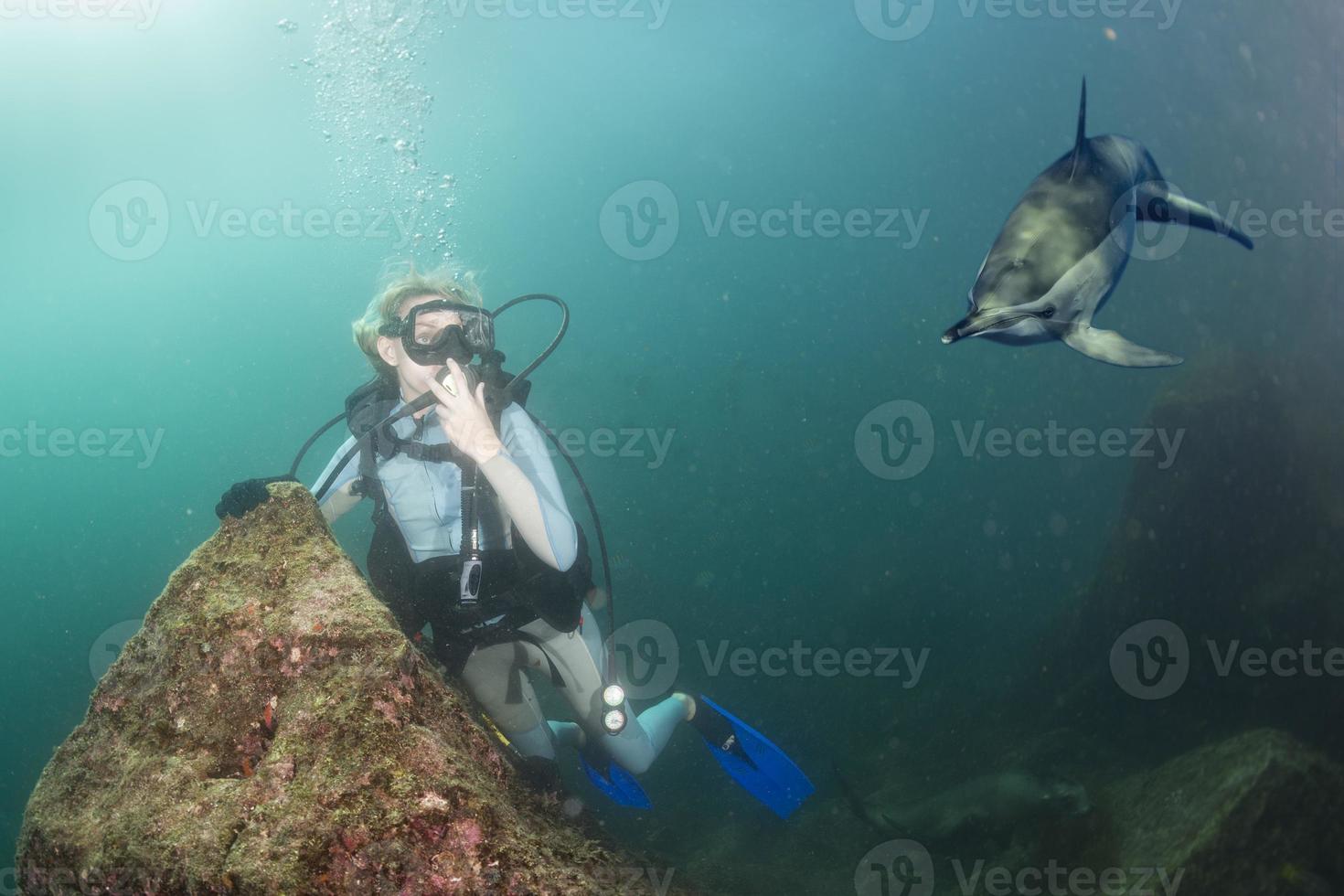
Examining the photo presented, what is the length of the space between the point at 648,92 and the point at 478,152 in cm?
1647

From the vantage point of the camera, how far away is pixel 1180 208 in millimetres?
2400

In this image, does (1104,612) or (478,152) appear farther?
(478,152)

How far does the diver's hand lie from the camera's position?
2.86 metres

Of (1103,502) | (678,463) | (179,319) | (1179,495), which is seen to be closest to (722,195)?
(678,463)

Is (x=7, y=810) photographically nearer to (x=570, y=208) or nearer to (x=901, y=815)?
(x=901, y=815)

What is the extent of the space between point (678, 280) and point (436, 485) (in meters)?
95.3
